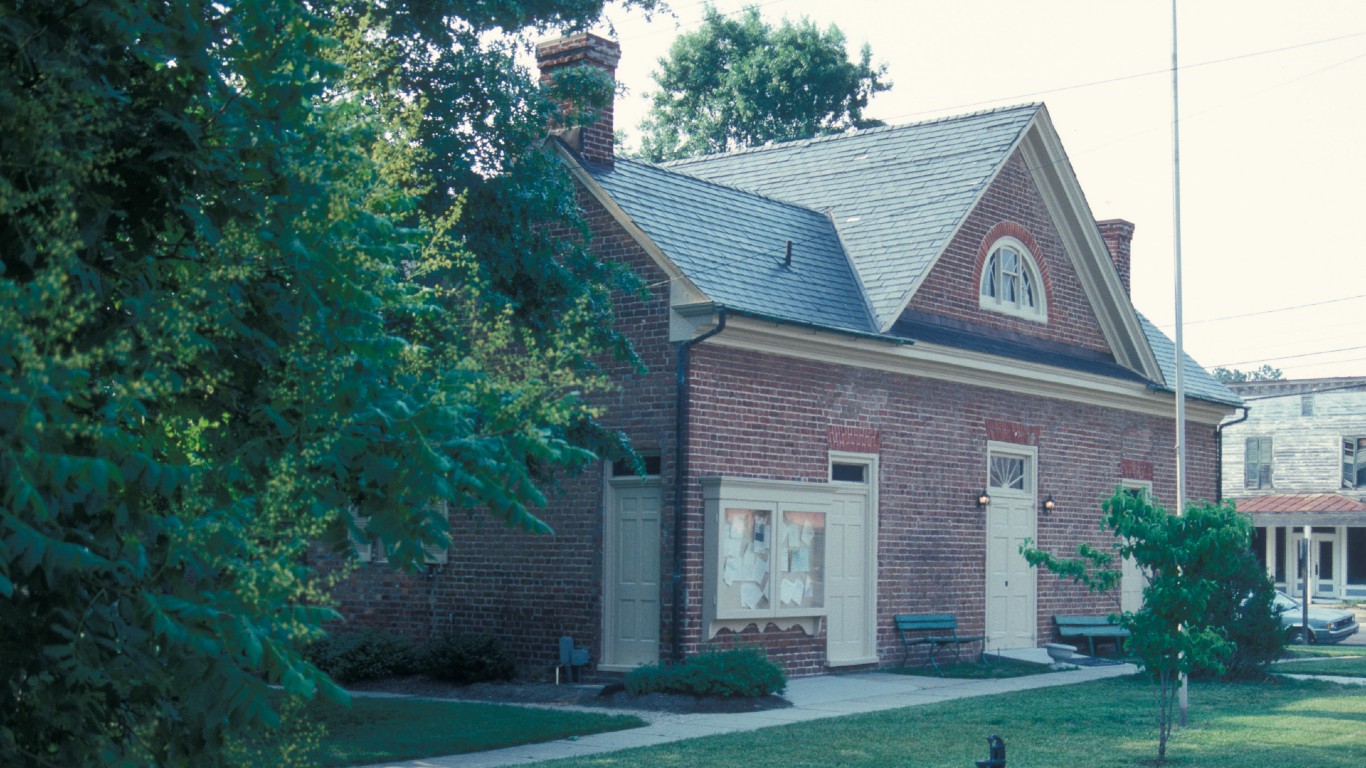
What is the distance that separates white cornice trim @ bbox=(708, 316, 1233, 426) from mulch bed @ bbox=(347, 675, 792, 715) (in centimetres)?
392

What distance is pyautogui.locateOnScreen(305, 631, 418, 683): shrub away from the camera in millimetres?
17297

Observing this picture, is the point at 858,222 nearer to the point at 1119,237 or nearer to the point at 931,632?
the point at 931,632

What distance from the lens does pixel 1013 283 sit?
867 inches

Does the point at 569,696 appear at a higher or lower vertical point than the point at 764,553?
lower

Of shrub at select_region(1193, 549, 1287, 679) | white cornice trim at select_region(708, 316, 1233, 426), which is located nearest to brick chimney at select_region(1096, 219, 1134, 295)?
white cornice trim at select_region(708, 316, 1233, 426)

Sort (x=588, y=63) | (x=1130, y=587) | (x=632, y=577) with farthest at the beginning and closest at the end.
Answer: (x=1130, y=587)
(x=588, y=63)
(x=632, y=577)

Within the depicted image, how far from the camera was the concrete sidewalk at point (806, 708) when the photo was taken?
11.7 meters

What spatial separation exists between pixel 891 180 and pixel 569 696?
9.75m

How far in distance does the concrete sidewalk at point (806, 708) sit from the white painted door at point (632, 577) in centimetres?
171

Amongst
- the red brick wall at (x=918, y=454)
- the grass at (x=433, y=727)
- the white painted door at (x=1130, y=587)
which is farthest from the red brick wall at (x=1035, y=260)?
the grass at (x=433, y=727)

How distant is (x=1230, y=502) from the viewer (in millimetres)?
13039

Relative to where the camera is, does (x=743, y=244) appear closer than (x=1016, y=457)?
Yes

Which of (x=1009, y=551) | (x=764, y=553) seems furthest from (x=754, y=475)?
(x=1009, y=551)

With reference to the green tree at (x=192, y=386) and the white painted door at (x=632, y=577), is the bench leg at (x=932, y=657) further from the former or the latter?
the green tree at (x=192, y=386)
